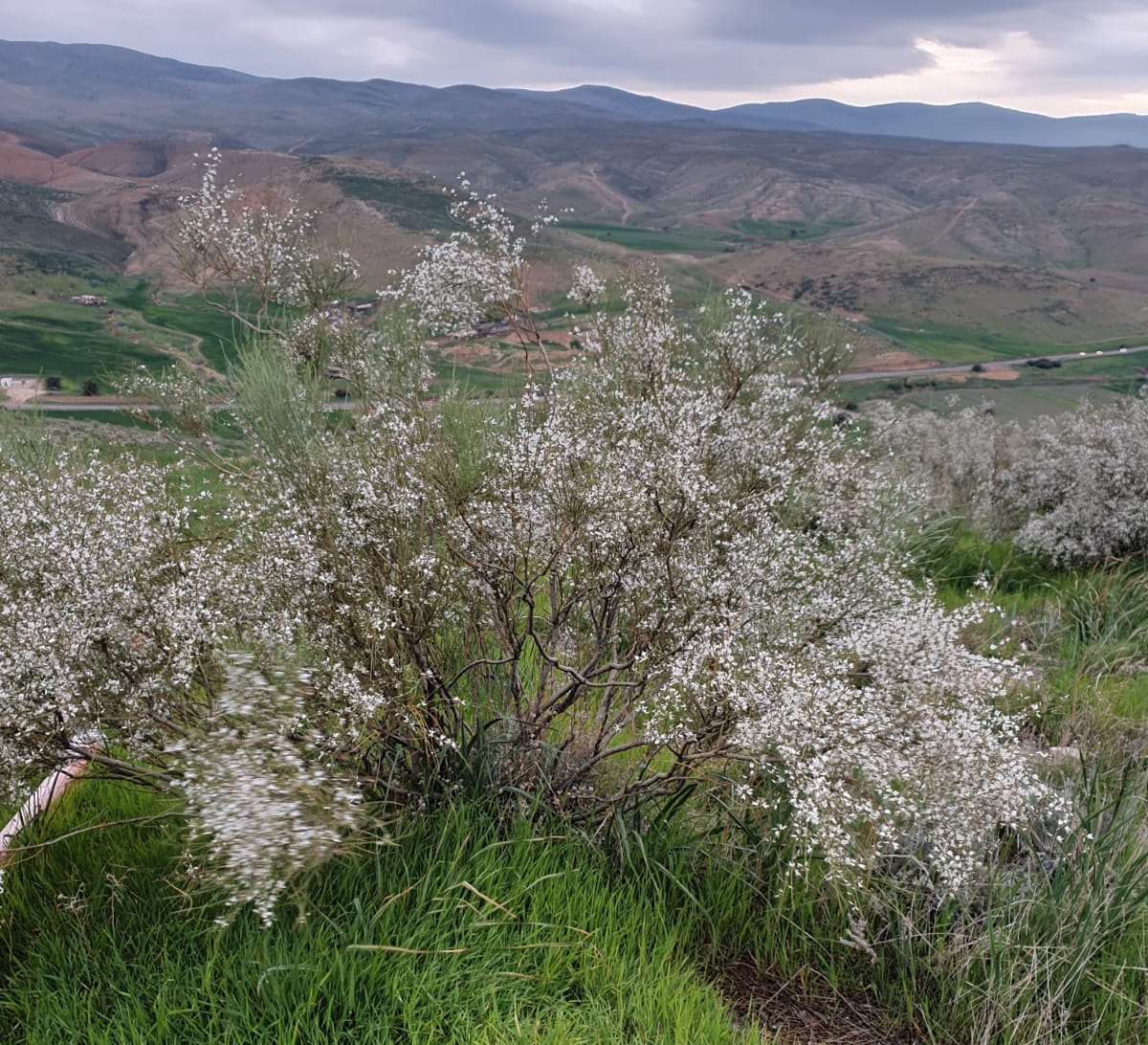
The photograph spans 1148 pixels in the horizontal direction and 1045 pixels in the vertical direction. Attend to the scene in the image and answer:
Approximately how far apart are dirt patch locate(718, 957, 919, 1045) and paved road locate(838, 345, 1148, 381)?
327 ft

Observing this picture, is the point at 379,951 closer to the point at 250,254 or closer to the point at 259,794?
the point at 259,794

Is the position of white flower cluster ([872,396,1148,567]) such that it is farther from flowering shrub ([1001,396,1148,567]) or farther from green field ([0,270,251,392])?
green field ([0,270,251,392])

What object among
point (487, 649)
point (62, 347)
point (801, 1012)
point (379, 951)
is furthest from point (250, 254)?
point (62, 347)

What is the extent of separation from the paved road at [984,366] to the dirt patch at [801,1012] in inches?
3923

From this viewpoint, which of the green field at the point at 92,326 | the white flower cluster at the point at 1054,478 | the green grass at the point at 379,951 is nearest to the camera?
the green grass at the point at 379,951

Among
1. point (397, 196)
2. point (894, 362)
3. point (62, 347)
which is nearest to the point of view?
point (62, 347)

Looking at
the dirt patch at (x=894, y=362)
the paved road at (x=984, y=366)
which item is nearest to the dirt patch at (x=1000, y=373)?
the paved road at (x=984, y=366)

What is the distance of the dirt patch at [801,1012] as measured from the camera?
3662mm

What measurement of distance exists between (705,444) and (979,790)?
276 centimetres

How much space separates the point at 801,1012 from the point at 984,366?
414 feet

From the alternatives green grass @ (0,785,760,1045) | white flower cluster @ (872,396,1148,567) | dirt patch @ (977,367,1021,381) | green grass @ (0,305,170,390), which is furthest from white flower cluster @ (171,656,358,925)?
dirt patch @ (977,367,1021,381)

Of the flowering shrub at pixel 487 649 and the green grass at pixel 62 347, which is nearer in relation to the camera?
the flowering shrub at pixel 487 649

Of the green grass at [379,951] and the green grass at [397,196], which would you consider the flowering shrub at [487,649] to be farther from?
the green grass at [397,196]

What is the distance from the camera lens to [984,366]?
372ft
